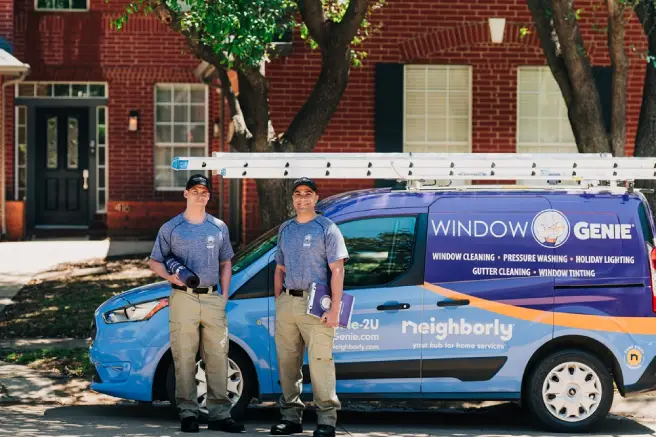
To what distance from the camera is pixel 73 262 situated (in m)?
18.3

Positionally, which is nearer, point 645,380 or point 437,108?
point 645,380

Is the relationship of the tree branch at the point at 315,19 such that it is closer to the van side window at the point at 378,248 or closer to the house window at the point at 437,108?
the house window at the point at 437,108

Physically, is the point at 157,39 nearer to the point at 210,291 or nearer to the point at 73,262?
the point at 73,262

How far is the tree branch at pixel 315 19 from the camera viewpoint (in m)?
13.0

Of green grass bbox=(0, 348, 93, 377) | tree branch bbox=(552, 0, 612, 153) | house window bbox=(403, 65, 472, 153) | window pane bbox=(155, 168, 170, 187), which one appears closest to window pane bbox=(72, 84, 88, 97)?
window pane bbox=(155, 168, 170, 187)

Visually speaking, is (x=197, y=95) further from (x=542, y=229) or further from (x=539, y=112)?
(x=542, y=229)

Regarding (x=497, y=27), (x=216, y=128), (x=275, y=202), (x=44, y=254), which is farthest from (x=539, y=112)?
(x=44, y=254)

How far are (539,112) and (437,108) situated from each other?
4.93ft

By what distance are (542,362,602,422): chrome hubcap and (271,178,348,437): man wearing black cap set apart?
166 cm

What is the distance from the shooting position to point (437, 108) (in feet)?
55.7

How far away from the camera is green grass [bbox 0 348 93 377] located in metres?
10.9

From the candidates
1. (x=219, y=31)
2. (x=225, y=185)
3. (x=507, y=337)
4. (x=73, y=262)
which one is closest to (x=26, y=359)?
(x=219, y=31)

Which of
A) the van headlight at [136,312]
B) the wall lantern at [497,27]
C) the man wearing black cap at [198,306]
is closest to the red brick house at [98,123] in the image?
the wall lantern at [497,27]

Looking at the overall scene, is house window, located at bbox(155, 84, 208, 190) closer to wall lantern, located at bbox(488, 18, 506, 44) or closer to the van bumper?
wall lantern, located at bbox(488, 18, 506, 44)
